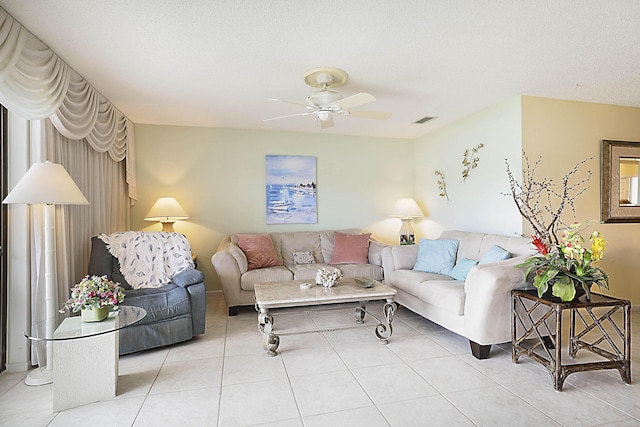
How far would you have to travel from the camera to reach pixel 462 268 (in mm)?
3590

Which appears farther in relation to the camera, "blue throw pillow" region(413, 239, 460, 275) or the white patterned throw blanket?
"blue throw pillow" region(413, 239, 460, 275)

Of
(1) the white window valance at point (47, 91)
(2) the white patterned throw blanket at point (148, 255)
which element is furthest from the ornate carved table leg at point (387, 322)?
(1) the white window valance at point (47, 91)

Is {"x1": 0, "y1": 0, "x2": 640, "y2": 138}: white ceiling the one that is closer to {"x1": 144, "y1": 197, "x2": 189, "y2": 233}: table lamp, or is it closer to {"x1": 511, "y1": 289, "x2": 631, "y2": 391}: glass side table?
{"x1": 144, "y1": 197, "x2": 189, "y2": 233}: table lamp

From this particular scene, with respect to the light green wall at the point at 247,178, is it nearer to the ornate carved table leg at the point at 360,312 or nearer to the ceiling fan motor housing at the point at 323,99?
the ornate carved table leg at the point at 360,312

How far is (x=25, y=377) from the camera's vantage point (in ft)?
8.35

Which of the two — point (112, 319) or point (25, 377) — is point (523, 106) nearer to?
point (112, 319)

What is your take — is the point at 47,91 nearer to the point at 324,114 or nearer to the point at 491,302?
the point at 324,114

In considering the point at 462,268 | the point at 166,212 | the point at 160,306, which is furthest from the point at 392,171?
the point at 160,306

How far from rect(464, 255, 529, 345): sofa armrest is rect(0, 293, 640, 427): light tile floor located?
0.22 meters

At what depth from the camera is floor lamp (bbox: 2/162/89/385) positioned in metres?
2.27

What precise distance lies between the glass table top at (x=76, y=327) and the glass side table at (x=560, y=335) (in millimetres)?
2759

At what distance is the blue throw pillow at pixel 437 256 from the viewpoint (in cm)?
390

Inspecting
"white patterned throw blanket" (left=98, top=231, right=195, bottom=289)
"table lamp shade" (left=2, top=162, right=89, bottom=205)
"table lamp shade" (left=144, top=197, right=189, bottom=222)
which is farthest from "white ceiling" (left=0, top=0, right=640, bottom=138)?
"white patterned throw blanket" (left=98, top=231, right=195, bottom=289)

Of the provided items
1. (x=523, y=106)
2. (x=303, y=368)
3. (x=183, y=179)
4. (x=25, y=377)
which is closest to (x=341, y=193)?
(x=183, y=179)
